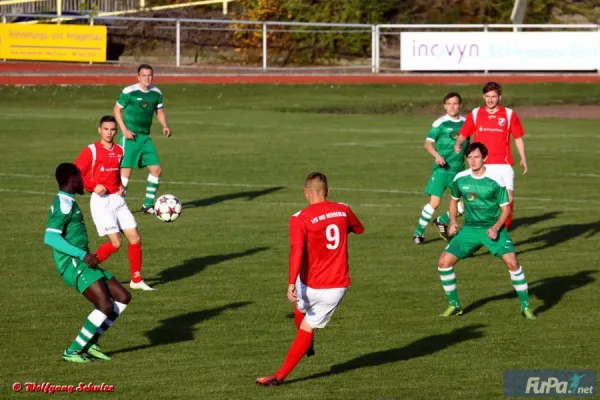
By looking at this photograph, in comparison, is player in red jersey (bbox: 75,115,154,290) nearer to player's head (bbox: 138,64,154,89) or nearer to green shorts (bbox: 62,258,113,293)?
green shorts (bbox: 62,258,113,293)

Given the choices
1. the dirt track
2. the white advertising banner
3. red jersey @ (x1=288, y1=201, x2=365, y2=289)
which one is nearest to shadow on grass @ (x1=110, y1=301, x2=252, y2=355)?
red jersey @ (x1=288, y1=201, x2=365, y2=289)

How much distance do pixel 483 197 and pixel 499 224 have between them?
0.36 meters

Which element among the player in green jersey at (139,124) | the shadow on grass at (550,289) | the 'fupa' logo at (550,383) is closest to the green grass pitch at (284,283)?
the shadow on grass at (550,289)

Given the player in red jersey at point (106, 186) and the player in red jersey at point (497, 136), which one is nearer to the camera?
the player in red jersey at point (106, 186)

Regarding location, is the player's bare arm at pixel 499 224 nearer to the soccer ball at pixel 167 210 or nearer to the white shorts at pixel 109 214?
the white shorts at pixel 109 214

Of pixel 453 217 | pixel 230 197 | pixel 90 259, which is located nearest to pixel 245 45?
pixel 230 197

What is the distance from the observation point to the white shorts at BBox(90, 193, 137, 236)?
14.5 m

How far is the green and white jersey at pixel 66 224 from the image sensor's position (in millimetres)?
11250

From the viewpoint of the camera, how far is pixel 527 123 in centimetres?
3988

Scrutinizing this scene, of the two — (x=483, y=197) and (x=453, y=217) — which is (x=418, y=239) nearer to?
(x=453, y=217)

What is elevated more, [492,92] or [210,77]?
[210,77]

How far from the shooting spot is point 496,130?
678 inches

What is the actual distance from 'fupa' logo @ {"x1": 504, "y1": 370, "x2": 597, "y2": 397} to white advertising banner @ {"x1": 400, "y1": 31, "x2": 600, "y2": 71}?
1517 inches

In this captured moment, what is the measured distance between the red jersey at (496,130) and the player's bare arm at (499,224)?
11.9ft
